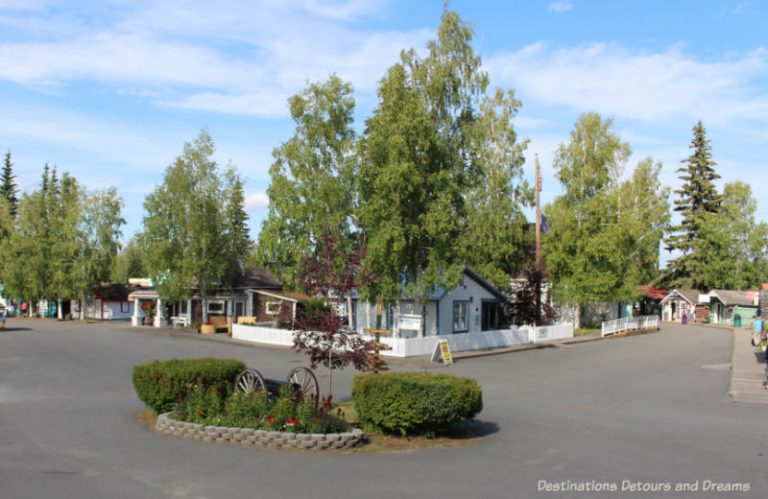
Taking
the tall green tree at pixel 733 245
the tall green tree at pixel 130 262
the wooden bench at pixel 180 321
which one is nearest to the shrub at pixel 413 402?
the wooden bench at pixel 180 321

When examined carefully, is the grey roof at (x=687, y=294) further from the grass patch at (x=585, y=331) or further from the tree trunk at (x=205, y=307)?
the tree trunk at (x=205, y=307)

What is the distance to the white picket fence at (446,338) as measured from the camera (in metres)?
27.0

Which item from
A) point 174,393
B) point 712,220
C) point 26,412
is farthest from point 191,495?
point 712,220

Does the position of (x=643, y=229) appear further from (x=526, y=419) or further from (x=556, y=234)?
(x=526, y=419)

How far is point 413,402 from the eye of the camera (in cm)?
1152

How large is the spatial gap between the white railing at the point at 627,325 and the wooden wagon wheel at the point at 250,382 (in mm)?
36034

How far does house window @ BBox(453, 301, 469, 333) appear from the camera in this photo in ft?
120

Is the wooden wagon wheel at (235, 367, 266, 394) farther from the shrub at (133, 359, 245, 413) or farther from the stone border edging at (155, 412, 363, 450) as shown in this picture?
the stone border edging at (155, 412, 363, 450)

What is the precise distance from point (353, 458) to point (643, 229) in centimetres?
4608

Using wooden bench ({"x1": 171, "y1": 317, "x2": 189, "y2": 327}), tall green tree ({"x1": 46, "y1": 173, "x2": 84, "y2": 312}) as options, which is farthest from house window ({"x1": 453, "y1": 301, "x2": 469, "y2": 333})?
tall green tree ({"x1": 46, "y1": 173, "x2": 84, "y2": 312})

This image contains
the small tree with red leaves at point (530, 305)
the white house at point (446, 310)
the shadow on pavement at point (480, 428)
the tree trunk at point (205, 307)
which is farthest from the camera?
the tree trunk at point (205, 307)

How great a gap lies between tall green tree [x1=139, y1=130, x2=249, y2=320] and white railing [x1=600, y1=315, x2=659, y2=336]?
26.9 meters

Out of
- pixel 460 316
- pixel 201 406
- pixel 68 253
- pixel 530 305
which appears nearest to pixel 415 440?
pixel 201 406

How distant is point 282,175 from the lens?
3344 centimetres
